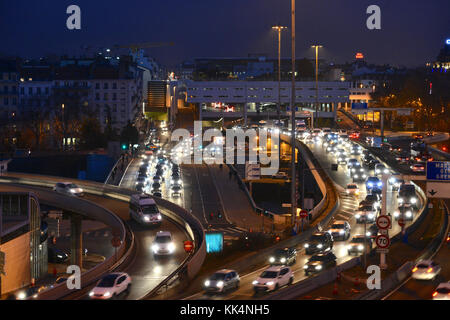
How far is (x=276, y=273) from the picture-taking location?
19.4 metres

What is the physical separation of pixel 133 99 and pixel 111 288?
74.0m

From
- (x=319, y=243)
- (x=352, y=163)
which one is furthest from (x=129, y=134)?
(x=319, y=243)

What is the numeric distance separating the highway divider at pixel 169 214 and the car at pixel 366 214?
8384 millimetres

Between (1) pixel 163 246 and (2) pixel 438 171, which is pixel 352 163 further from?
(2) pixel 438 171

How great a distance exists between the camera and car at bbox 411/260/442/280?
20.1 metres

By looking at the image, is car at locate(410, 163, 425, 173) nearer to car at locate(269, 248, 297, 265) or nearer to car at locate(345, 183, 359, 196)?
car at locate(345, 183, 359, 196)

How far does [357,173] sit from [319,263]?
2929 cm

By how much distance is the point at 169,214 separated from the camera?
114 ft

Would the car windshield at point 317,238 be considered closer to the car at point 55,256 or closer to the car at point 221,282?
the car at point 221,282

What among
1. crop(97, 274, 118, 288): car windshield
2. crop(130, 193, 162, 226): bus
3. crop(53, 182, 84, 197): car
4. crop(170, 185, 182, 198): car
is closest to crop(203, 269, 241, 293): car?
crop(97, 274, 118, 288): car windshield

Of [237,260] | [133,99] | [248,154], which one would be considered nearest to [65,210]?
[237,260]

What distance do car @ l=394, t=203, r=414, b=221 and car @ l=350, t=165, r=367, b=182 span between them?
1215 centimetres

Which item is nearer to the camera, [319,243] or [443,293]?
[443,293]
